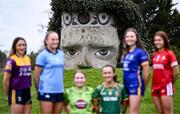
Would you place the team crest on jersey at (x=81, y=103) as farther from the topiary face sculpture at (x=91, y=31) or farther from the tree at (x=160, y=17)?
the tree at (x=160, y=17)

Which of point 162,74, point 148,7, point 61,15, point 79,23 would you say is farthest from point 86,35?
point 148,7

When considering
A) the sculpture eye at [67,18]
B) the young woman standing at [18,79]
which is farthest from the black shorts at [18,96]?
the sculpture eye at [67,18]

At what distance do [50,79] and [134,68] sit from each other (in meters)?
1.34

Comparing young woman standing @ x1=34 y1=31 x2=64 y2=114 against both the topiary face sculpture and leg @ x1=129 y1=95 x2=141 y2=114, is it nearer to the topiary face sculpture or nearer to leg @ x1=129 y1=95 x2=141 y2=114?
leg @ x1=129 y1=95 x2=141 y2=114

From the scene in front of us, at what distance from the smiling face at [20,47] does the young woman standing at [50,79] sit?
0.38 meters

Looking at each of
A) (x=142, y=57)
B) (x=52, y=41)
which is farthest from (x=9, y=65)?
(x=142, y=57)

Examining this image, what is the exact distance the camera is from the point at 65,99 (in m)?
7.33

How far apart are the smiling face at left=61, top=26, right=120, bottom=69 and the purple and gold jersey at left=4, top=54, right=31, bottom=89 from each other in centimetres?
1404

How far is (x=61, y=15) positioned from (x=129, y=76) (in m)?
16.2

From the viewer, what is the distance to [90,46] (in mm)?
21781

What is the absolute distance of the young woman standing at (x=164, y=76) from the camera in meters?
7.44

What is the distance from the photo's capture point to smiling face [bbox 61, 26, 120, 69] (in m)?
21.6

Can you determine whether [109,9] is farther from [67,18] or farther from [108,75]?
[108,75]

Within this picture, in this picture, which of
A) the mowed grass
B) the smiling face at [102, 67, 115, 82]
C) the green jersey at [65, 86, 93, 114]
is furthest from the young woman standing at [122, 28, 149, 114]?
→ the mowed grass
